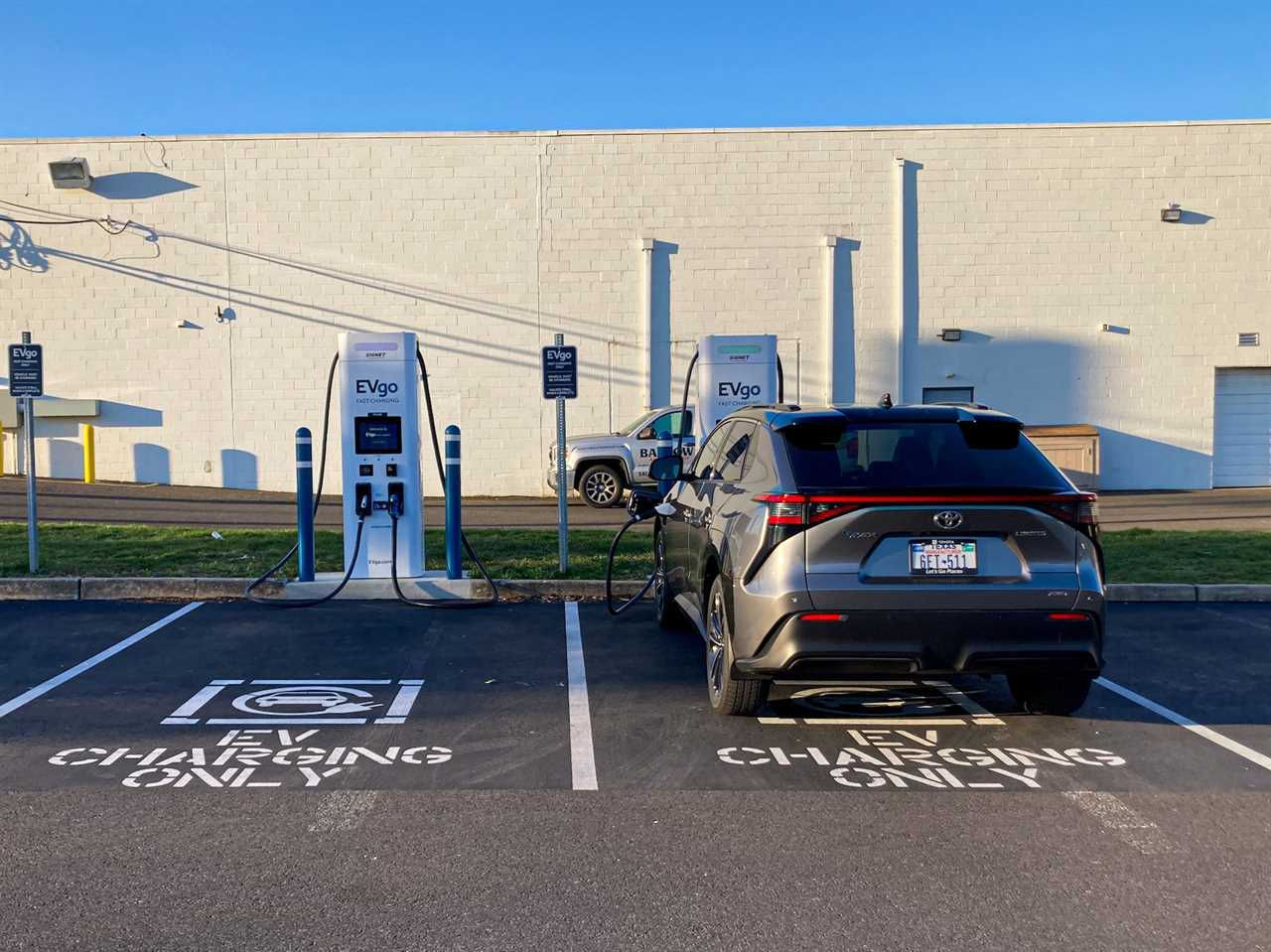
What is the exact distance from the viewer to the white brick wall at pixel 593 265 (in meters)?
19.7

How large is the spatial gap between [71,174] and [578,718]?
17294mm

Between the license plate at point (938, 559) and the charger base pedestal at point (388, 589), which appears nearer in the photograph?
the license plate at point (938, 559)

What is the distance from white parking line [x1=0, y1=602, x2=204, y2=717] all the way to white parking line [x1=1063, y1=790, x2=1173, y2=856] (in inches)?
220

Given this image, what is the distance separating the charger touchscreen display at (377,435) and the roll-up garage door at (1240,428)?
16228mm

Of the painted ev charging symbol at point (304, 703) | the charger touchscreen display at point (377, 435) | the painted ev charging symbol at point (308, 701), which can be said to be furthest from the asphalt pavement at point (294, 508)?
the painted ev charging symbol at point (308, 701)

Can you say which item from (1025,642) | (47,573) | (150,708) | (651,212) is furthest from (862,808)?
(651,212)

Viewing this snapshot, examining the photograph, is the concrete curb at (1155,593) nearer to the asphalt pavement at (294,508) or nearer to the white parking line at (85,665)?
the asphalt pavement at (294,508)

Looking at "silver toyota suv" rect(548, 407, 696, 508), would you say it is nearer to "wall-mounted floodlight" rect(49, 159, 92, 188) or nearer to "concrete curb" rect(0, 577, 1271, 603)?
"concrete curb" rect(0, 577, 1271, 603)

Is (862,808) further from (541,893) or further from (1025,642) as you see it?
(541,893)

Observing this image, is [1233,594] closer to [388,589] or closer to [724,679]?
[724,679]

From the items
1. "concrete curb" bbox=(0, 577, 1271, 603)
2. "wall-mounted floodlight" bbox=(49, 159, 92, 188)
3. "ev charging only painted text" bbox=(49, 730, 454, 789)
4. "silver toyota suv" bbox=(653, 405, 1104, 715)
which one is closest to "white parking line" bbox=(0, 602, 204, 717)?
"concrete curb" bbox=(0, 577, 1271, 603)

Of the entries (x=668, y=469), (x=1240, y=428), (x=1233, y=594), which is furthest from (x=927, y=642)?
(x=1240, y=428)

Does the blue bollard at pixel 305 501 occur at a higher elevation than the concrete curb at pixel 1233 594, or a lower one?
higher

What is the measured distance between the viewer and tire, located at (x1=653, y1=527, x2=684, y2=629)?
8.48 meters
